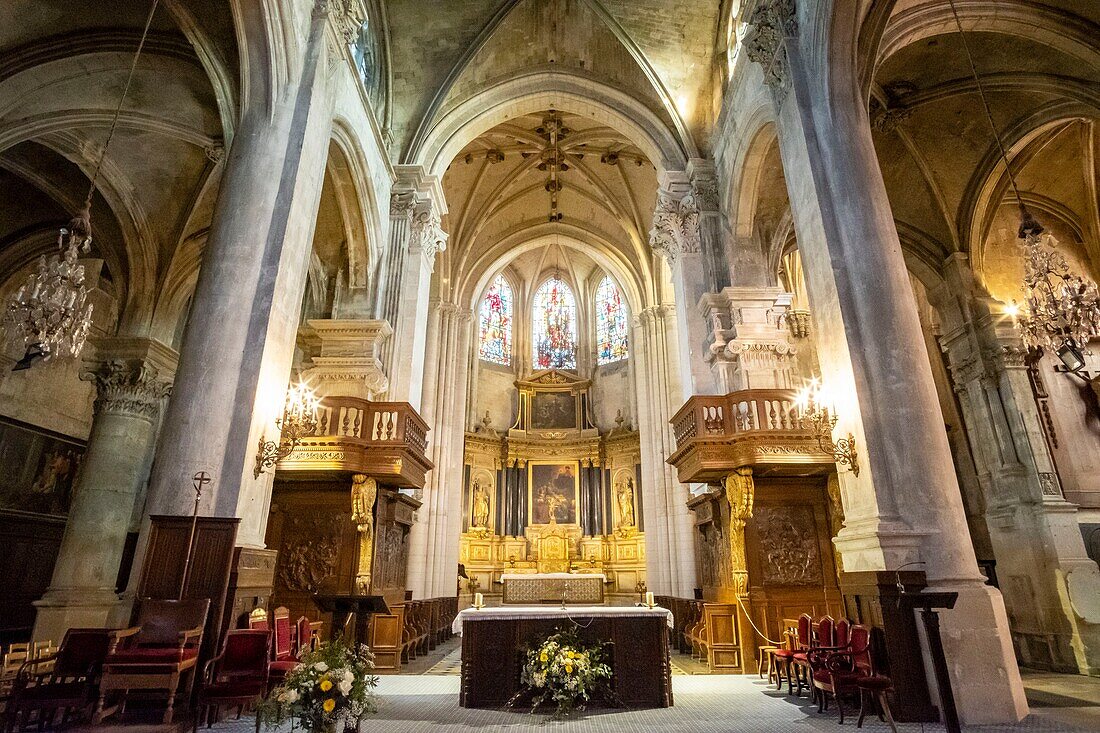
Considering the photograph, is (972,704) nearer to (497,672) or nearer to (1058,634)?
(497,672)

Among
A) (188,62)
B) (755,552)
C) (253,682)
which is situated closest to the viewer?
(253,682)

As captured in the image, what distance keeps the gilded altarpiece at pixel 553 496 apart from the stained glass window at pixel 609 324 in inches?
74.6

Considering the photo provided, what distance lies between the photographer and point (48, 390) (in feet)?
46.5

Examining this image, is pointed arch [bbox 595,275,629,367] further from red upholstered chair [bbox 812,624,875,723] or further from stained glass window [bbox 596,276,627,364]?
red upholstered chair [bbox 812,624,875,723]

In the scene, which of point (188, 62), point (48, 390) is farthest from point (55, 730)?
point (48, 390)

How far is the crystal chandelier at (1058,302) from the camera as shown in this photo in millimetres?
6930

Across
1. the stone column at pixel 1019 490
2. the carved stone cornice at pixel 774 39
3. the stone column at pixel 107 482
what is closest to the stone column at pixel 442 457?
the stone column at pixel 107 482

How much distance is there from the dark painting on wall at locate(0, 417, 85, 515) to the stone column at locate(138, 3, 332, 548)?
1122 cm

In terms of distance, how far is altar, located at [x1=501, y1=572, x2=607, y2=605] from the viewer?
11.0 meters

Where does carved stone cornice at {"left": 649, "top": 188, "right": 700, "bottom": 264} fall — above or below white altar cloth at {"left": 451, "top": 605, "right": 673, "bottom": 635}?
above

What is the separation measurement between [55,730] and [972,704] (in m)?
7.88

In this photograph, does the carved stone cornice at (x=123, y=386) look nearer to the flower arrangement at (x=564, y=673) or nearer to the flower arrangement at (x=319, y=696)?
the flower arrangement at (x=564, y=673)

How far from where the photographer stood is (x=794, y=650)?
7.07 meters

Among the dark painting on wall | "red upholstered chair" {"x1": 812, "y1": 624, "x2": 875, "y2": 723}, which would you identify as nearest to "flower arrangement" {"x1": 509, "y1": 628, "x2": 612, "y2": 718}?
"red upholstered chair" {"x1": 812, "y1": 624, "x2": 875, "y2": 723}
